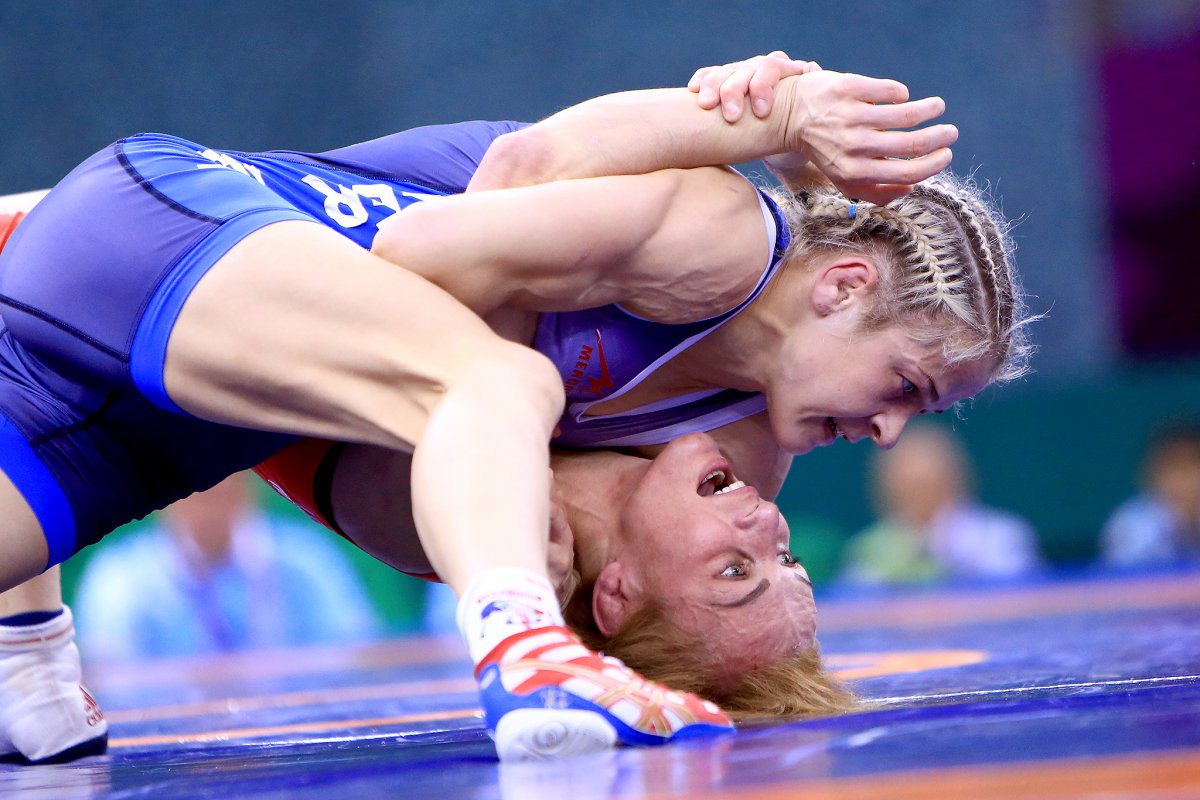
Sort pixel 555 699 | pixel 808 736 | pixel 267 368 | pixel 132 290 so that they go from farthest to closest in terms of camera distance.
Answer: pixel 132 290 < pixel 267 368 < pixel 808 736 < pixel 555 699

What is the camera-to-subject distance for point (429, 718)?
2723 millimetres

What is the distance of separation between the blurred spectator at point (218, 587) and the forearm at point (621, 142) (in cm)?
334

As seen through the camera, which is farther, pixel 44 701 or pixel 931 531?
pixel 931 531

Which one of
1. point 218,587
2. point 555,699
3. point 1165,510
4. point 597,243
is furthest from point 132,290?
point 1165,510

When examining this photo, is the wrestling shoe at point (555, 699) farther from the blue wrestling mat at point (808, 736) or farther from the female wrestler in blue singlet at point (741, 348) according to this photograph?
the female wrestler in blue singlet at point (741, 348)

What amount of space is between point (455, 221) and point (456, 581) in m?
0.54

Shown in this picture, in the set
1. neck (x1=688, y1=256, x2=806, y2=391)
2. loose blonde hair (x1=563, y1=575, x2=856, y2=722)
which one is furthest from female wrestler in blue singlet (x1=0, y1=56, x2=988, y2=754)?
loose blonde hair (x1=563, y1=575, x2=856, y2=722)

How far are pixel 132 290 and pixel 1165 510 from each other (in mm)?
5582

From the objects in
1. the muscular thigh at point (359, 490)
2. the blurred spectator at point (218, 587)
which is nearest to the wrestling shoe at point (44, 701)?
the muscular thigh at point (359, 490)

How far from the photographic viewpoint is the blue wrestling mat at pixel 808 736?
1338 mm

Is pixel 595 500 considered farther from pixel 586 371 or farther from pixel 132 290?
pixel 132 290

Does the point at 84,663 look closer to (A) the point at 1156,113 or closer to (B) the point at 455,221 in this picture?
(B) the point at 455,221

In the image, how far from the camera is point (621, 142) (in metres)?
2.12

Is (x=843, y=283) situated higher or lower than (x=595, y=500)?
higher
